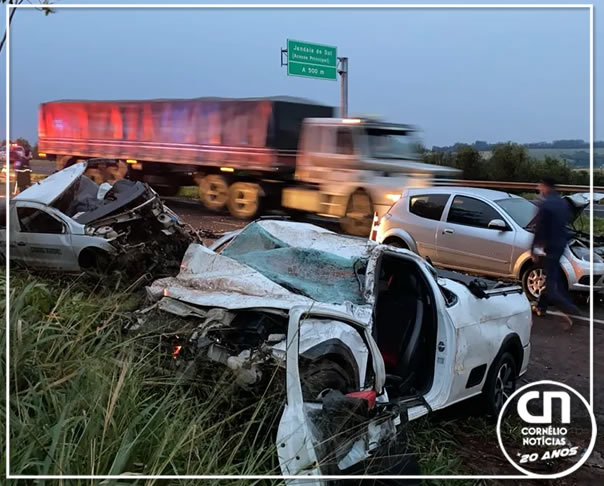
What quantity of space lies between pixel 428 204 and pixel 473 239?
2.59ft

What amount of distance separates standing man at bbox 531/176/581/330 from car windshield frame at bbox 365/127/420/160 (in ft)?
2.38

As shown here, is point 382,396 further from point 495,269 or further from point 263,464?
point 495,269

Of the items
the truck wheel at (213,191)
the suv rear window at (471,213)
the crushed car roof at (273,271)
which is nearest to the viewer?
the crushed car roof at (273,271)

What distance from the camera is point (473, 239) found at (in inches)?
187

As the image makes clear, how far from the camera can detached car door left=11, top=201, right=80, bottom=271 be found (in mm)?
4746

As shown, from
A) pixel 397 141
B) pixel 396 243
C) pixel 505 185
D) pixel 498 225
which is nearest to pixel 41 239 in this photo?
pixel 396 243

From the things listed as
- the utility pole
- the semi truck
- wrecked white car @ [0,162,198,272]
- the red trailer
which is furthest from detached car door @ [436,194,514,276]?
A: wrecked white car @ [0,162,198,272]

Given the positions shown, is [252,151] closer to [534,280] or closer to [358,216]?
[358,216]

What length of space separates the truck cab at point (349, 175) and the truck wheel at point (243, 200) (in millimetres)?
212

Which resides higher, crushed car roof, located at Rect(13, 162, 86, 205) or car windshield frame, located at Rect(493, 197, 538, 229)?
crushed car roof, located at Rect(13, 162, 86, 205)

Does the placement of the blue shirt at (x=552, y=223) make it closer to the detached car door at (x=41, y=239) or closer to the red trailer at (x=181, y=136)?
the red trailer at (x=181, y=136)

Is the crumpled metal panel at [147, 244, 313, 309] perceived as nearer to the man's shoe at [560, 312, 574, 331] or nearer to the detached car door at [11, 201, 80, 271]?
the detached car door at [11, 201, 80, 271]

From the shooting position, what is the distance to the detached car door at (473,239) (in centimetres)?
416

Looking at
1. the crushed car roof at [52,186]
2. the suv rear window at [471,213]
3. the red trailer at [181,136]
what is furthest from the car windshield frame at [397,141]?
the crushed car roof at [52,186]
